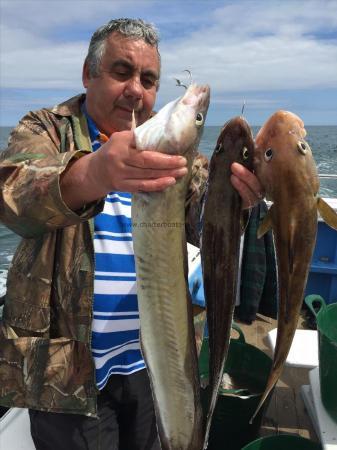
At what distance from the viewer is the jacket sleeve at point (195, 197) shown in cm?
236

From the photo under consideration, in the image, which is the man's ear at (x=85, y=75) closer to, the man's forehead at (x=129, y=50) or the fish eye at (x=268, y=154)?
the man's forehead at (x=129, y=50)

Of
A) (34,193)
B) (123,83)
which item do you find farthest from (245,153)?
(123,83)

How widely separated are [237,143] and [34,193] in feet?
2.85

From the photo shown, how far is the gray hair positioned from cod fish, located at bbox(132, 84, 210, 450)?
832 mm

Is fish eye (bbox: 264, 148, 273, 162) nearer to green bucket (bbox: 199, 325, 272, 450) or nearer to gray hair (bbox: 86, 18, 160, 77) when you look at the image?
gray hair (bbox: 86, 18, 160, 77)

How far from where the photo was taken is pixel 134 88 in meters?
2.42

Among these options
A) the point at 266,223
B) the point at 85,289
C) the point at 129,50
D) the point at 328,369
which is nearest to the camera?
the point at 266,223

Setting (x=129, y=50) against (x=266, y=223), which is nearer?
(x=266, y=223)

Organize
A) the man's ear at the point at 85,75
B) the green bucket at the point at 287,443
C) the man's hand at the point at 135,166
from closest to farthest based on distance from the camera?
the man's hand at the point at 135,166
the man's ear at the point at 85,75
the green bucket at the point at 287,443

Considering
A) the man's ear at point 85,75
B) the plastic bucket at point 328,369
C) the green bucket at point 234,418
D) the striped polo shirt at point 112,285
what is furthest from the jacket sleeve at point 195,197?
the green bucket at point 234,418

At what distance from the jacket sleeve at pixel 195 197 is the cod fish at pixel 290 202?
2.00 ft

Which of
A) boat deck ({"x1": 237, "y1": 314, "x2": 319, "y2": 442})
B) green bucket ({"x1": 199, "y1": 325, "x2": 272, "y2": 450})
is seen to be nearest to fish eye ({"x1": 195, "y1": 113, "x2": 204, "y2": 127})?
green bucket ({"x1": 199, "y1": 325, "x2": 272, "y2": 450})

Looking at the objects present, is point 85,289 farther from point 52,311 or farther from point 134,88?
point 134,88

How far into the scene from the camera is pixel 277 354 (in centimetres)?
179
